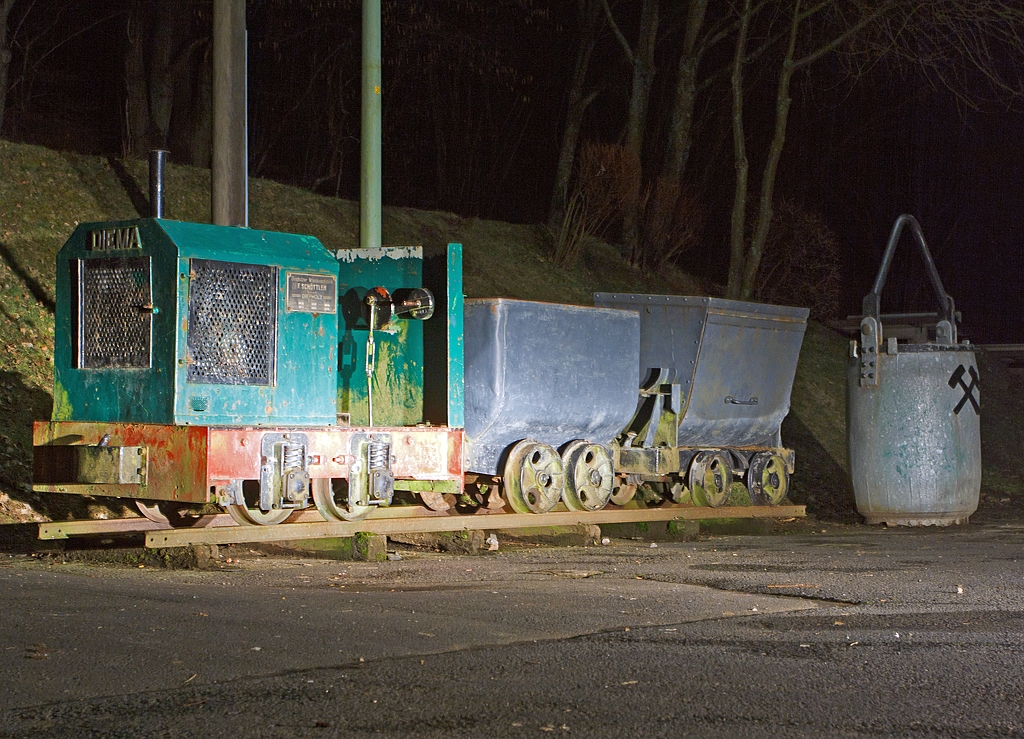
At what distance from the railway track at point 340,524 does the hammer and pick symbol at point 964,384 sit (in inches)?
102

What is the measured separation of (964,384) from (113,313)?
8139 mm

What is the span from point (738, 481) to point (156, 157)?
7.34 meters

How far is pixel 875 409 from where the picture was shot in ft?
42.0

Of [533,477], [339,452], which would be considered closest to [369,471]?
[339,452]

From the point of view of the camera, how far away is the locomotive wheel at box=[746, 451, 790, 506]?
44.6 ft

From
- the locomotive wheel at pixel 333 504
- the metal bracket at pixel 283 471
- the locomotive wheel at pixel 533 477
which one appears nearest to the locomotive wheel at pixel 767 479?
the locomotive wheel at pixel 533 477

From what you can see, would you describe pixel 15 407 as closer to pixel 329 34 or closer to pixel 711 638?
pixel 711 638

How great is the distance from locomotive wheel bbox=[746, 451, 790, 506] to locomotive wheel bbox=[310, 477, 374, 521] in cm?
493

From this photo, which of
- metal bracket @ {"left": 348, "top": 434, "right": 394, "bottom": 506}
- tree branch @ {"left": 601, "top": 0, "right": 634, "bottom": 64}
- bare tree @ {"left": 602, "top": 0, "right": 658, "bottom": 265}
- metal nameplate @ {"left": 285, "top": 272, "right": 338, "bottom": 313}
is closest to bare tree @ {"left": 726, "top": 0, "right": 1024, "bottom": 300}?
bare tree @ {"left": 602, "top": 0, "right": 658, "bottom": 265}

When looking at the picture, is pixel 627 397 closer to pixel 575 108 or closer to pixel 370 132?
pixel 370 132

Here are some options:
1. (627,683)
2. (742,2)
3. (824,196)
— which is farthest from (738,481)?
(824,196)

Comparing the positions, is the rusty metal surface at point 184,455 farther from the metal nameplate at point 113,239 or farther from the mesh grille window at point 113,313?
the metal nameplate at point 113,239

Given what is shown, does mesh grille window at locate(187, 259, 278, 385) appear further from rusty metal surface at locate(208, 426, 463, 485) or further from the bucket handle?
the bucket handle

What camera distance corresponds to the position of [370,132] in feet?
41.0
